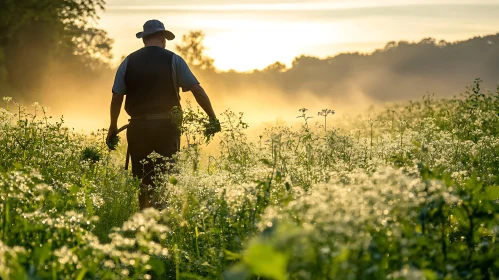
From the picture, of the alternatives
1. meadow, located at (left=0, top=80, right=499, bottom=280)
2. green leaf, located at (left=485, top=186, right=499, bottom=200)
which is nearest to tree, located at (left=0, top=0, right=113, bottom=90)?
meadow, located at (left=0, top=80, right=499, bottom=280)

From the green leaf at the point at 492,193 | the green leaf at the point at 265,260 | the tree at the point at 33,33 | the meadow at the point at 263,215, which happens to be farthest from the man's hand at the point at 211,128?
the tree at the point at 33,33

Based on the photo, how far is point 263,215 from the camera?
5.26 metres

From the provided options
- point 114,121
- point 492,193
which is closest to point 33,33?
point 114,121

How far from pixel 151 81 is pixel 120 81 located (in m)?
0.47

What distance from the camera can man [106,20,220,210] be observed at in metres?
9.68

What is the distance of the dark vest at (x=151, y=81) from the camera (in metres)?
9.67

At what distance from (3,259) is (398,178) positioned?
2261mm

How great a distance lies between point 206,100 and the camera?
9.70 m

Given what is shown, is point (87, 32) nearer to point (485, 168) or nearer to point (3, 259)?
point (485, 168)

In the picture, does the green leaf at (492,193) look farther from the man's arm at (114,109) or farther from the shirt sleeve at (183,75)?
the man's arm at (114,109)

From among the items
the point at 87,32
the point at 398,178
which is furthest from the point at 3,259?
the point at 87,32

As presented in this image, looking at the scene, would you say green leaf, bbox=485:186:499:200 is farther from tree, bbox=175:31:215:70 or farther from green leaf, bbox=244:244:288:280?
tree, bbox=175:31:215:70

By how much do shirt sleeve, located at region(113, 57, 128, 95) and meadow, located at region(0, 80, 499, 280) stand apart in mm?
1107

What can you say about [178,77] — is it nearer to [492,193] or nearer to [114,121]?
[114,121]
